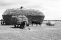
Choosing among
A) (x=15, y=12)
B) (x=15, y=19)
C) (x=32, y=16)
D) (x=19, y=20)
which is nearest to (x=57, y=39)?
(x=19, y=20)

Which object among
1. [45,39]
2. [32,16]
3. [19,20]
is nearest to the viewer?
[45,39]

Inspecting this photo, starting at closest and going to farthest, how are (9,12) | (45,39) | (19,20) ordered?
1. (45,39)
2. (19,20)
3. (9,12)

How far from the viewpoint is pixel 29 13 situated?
93.3ft

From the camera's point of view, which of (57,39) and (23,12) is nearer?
(57,39)

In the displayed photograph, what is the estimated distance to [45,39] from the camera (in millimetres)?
8922

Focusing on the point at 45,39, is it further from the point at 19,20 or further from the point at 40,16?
the point at 40,16

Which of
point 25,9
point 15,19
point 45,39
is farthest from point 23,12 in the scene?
point 45,39

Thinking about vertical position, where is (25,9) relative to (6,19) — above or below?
above

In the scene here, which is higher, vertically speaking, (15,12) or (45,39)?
(15,12)

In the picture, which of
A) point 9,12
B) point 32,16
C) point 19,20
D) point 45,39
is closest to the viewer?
point 45,39

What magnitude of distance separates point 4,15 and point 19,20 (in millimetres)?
12750

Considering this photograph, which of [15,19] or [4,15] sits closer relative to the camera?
[15,19]

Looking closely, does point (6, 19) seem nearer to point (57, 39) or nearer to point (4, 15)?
point (4, 15)

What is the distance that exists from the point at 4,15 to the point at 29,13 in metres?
7.05
